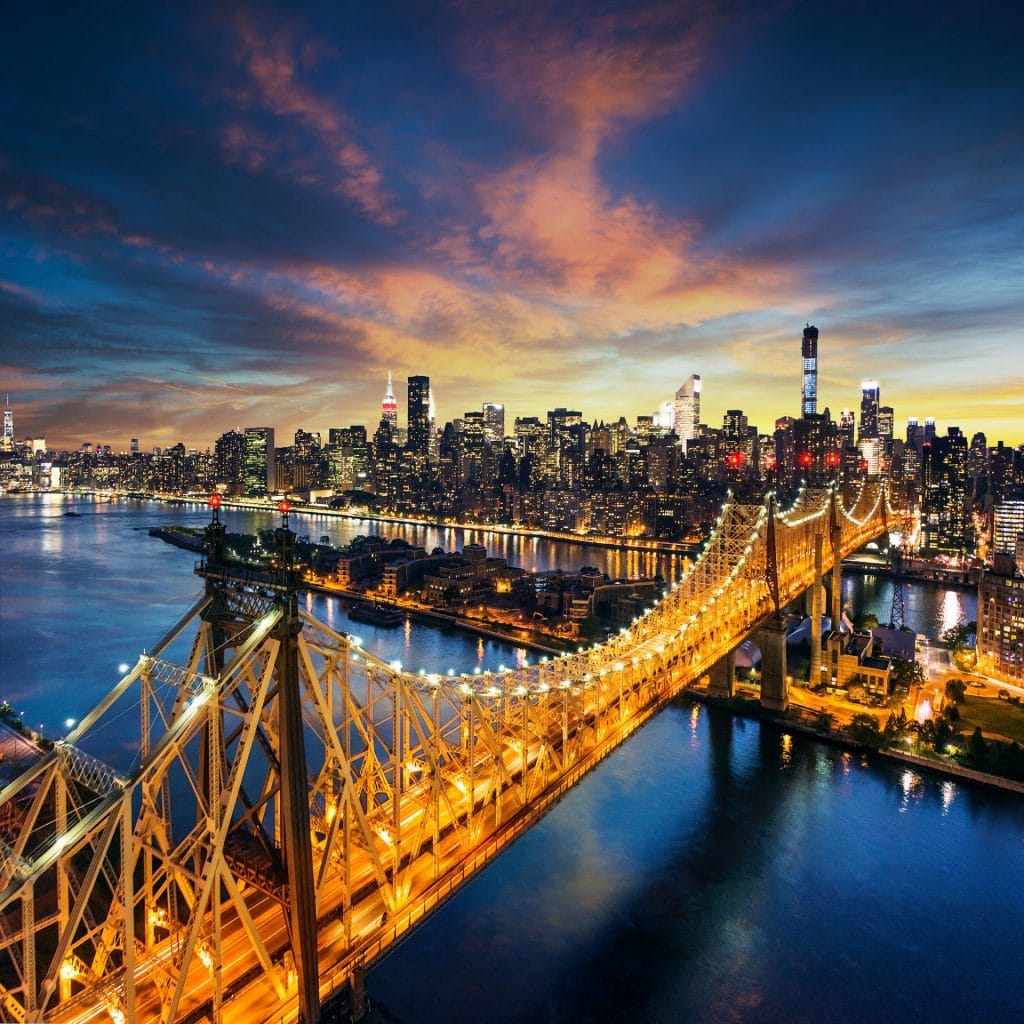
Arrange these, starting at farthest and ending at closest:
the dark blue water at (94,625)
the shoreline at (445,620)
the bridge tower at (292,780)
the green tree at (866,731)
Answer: the shoreline at (445,620) < the dark blue water at (94,625) < the green tree at (866,731) < the bridge tower at (292,780)

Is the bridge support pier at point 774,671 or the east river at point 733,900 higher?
the bridge support pier at point 774,671

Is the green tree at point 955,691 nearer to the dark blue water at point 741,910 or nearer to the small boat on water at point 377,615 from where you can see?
the dark blue water at point 741,910

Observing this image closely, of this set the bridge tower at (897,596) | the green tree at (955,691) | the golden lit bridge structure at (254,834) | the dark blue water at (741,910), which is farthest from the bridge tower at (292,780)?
the bridge tower at (897,596)

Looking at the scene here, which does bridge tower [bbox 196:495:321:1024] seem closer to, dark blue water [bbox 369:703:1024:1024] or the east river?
the east river

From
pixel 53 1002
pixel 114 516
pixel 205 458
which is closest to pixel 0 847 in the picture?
pixel 53 1002

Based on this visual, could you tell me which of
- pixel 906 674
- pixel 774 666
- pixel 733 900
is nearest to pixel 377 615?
pixel 774 666

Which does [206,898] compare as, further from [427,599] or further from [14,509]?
[14,509]

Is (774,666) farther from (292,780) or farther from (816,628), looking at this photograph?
(292,780)
